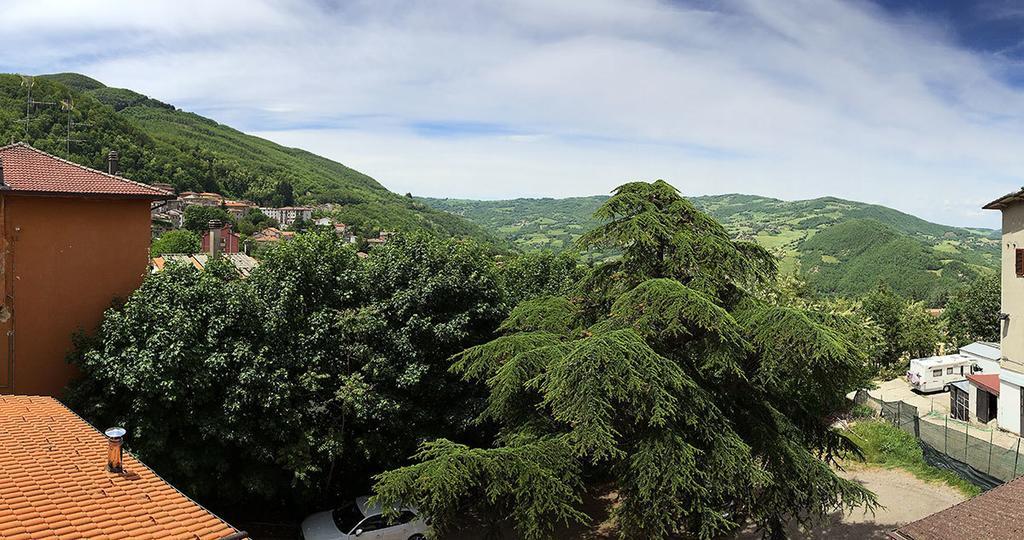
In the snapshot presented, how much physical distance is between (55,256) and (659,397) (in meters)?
12.8

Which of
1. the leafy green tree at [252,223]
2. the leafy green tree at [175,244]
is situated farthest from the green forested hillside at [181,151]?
the leafy green tree at [252,223]

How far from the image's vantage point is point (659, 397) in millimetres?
9250

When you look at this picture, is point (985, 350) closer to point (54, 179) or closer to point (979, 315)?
point (979, 315)

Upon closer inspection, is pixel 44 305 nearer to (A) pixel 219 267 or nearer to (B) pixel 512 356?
(A) pixel 219 267

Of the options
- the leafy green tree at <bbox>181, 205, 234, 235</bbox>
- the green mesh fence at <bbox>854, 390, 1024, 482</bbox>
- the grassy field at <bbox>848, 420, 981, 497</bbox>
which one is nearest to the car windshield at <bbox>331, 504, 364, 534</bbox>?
the grassy field at <bbox>848, 420, 981, 497</bbox>

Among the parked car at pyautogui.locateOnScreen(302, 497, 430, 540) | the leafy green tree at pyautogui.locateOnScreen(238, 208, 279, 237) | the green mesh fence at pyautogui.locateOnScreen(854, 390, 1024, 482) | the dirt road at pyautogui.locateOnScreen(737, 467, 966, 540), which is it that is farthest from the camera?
the leafy green tree at pyautogui.locateOnScreen(238, 208, 279, 237)

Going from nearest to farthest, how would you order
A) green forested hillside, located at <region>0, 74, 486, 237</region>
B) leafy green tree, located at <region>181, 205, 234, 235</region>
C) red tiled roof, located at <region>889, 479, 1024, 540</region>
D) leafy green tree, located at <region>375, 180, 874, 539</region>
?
1. red tiled roof, located at <region>889, 479, 1024, 540</region>
2. leafy green tree, located at <region>375, 180, 874, 539</region>
3. green forested hillside, located at <region>0, 74, 486, 237</region>
4. leafy green tree, located at <region>181, 205, 234, 235</region>

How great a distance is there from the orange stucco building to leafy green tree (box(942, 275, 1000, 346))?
1786 inches

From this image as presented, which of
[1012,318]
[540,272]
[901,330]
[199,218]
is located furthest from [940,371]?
[199,218]

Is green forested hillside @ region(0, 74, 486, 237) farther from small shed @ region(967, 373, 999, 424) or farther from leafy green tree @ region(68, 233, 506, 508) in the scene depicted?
small shed @ region(967, 373, 999, 424)

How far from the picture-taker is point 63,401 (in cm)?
1238

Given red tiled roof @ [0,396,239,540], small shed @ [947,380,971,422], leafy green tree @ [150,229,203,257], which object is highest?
leafy green tree @ [150,229,203,257]

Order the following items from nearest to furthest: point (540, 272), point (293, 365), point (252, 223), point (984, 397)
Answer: point (293, 365) → point (984, 397) → point (540, 272) → point (252, 223)

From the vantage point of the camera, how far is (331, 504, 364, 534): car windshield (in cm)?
1250
